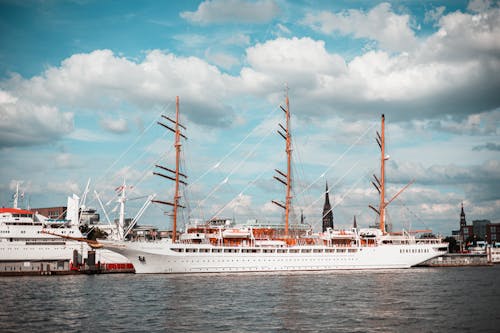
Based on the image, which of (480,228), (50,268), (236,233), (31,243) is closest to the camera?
(236,233)

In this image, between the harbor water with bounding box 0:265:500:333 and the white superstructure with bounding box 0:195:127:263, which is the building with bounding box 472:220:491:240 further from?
the white superstructure with bounding box 0:195:127:263

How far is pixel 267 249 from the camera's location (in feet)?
242

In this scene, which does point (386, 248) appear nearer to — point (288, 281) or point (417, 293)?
point (288, 281)

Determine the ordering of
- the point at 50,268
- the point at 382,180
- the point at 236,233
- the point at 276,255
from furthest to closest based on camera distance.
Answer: the point at 382,180
the point at 50,268
the point at 276,255
the point at 236,233

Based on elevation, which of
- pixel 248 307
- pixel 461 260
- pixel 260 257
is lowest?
pixel 461 260

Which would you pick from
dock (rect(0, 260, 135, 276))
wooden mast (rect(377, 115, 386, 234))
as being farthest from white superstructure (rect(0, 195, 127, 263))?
wooden mast (rect(377, 115, 386, 234))

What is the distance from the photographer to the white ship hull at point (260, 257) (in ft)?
222

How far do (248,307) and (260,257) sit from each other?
1409 inches

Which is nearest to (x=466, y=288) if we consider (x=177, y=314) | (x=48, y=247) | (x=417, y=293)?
(x=417, y=293)

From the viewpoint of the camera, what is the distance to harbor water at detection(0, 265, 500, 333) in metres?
29.6

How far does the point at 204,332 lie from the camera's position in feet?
90.9

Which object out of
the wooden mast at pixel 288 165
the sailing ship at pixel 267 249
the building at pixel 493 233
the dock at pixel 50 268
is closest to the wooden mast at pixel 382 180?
the sailing ship at pixel 267 249

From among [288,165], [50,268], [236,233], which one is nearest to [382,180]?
[288,165]

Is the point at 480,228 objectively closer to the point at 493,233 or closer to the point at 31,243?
the point at 493,233
